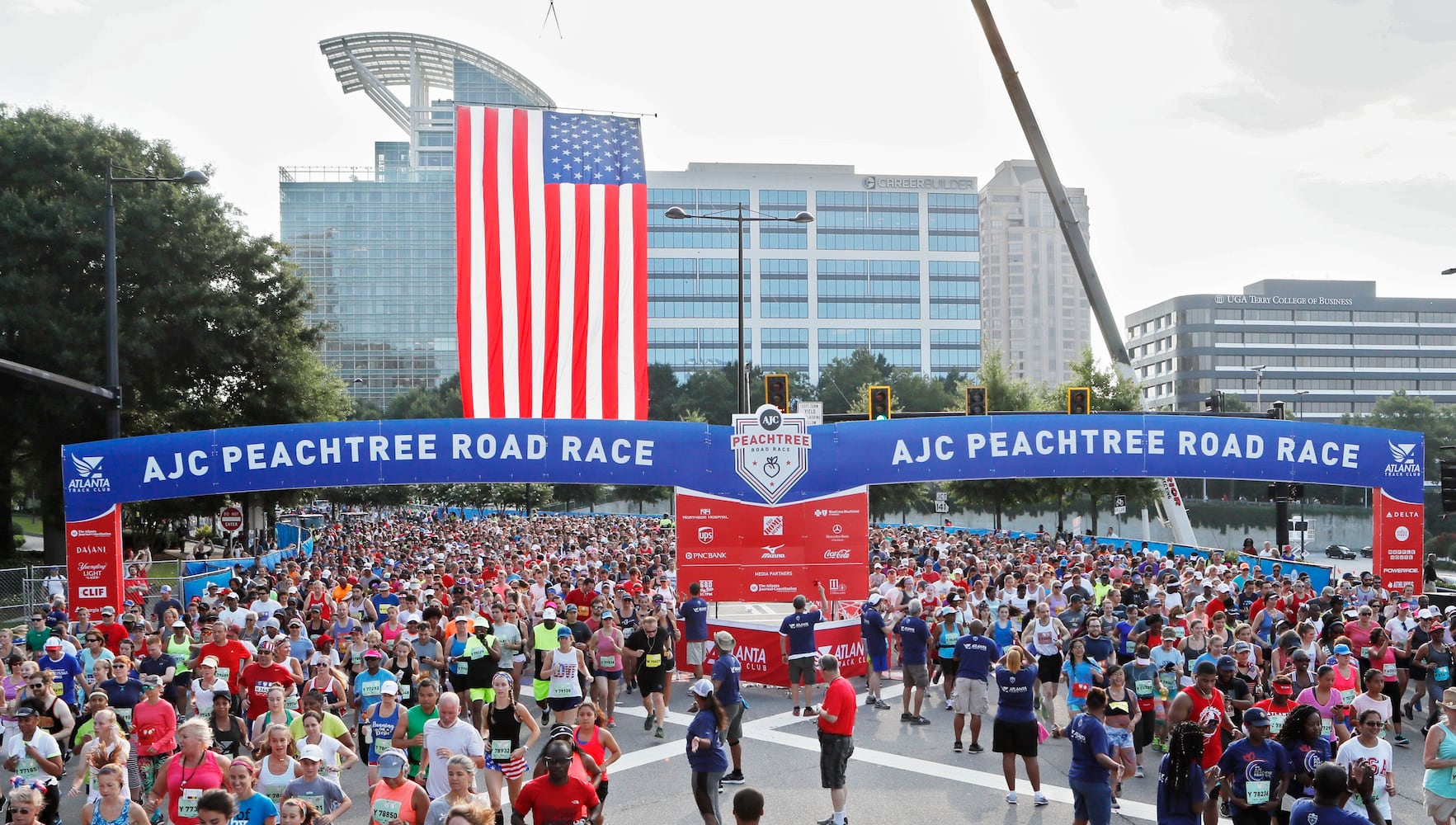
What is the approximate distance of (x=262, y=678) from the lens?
428 inches

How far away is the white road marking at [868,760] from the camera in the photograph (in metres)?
10.3

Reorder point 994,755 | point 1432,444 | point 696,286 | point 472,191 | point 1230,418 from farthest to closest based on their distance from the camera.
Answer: point 696,286 → point 1432,444 → point 472,191 → point 1230,418 → point 994,755

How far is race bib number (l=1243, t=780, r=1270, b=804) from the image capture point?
7.64m

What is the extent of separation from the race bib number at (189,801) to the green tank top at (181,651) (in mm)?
5284

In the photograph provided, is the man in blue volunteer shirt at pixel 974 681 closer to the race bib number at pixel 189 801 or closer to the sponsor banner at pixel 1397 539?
the race bib number at pixel 189 801

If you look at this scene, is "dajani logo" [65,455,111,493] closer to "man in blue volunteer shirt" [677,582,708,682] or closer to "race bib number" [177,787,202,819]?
"man in blue volunteer shirt" [677,582,708,682]

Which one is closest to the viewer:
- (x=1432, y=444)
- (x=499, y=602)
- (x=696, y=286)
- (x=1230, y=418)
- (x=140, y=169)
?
(x=499, y=602)

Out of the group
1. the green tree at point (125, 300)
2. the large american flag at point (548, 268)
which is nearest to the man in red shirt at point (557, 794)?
the large american flag at point (548, 268)

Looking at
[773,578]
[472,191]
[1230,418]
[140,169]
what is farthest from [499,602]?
[140,169]

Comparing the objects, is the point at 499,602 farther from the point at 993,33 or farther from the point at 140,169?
the point at 993,33

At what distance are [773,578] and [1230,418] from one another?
8.57 metres

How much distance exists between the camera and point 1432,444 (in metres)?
75.1

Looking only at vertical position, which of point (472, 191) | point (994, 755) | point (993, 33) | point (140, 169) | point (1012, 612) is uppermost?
point (993, 33)

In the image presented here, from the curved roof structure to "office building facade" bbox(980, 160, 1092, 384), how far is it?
223 ft
